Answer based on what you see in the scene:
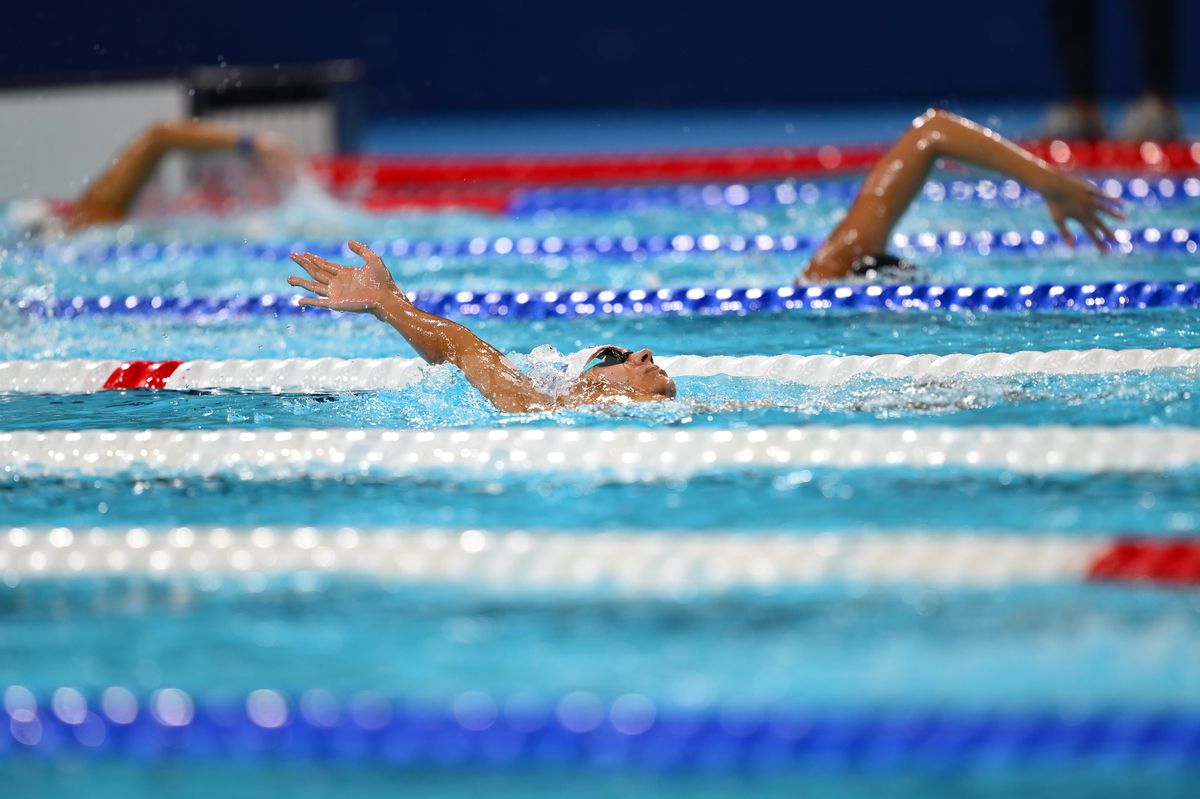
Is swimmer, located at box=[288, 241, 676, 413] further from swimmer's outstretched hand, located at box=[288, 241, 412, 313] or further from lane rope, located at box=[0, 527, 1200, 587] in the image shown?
lane rope, located at box=[0, 527, 1200, 587]

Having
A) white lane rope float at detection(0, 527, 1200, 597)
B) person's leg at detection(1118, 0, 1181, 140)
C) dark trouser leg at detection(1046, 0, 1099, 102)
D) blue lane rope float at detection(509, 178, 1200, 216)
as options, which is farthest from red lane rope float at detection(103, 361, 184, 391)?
person's leg at detection(1118, 0, 1181, 140)

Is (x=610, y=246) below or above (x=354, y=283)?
below

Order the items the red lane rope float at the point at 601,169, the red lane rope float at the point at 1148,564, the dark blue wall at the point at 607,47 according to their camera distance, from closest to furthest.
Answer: the red lane rope float at the point at 1148,564 < the red lane rope float at the point at 601,169 < the dark blue wall at the point at 607,47

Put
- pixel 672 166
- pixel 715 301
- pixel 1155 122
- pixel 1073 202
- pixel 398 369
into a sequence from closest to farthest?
pixel 398 369 < pixel 1073 202 < pixel 715 301 < pixel 672 166 < pixel 1155 122

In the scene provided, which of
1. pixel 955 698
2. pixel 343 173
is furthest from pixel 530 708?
pixel 343 173

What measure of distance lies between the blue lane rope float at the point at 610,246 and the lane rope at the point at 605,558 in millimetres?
2897

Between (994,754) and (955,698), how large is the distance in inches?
5.0

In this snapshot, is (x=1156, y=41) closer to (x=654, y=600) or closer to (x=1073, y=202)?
(x=1073, y=202)

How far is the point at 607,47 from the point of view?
13523mm

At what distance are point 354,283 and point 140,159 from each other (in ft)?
9.87

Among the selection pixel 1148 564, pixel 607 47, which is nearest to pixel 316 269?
pixel 1148 564

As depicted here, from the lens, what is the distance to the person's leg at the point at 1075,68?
25.7 feet

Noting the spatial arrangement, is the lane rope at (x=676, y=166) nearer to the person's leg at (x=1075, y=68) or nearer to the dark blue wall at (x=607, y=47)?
the person's leg at (x=1075, y=68)

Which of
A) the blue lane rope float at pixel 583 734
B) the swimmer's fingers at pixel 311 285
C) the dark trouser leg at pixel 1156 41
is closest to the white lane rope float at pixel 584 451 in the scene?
the swimmer's fingers at pixel 311 285
